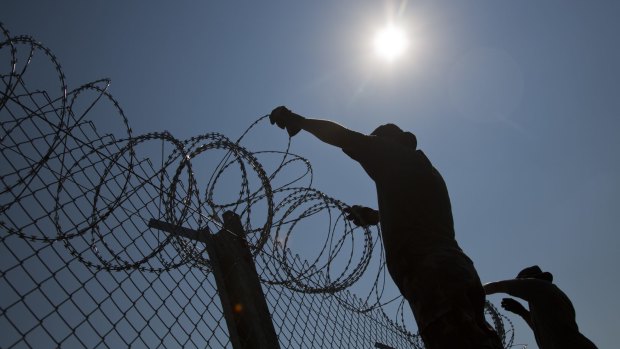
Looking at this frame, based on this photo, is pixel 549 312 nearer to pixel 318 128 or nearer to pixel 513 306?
pixel 513 306

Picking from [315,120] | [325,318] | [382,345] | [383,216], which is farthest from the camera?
[382,345]

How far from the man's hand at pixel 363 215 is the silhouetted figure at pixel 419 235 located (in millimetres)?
987

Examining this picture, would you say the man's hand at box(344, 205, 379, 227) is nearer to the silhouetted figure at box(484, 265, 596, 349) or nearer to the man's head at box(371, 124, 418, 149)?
the man's head at box(371, 124, 418, 149)

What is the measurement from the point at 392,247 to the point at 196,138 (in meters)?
1.61

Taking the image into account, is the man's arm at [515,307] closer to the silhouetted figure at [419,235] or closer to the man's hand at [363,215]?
the man's hand at [363,215]

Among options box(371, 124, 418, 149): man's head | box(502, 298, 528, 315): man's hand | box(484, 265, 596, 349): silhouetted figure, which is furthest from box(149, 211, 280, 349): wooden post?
box(502, 298, 528, 315): man's hand

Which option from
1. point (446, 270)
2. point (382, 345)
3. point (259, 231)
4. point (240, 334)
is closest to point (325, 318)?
point (382, 345)

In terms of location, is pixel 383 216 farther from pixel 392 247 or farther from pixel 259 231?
pixel 259 231

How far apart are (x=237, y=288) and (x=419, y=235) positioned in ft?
3.70

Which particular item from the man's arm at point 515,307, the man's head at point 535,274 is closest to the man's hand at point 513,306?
the man's arm at point 515,307

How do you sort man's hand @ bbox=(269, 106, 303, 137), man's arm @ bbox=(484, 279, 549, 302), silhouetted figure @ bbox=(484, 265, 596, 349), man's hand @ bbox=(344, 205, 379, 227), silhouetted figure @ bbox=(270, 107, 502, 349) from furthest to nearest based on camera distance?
man's hand @ bbox=(344, 205, 379, 227) < man's arm @ bbox=(484, 279, 549, 302) < silhouetted figure @ bbox=(484, 265, 596, 349) < man's hand @ bbox=(269, 106, 303, 137) < silhouetted figure @ bbox=(270, 107, 502, 349)

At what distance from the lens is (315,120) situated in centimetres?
356

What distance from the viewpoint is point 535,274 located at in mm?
4922

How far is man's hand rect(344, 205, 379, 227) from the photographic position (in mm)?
4615
